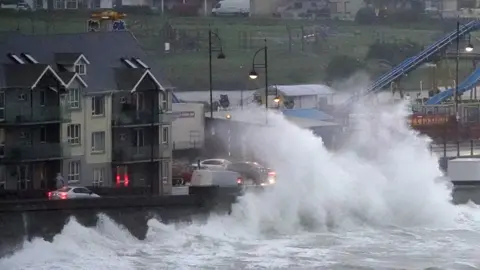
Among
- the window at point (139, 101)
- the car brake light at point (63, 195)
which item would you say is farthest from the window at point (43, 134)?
the car brake light at point (63, 195)

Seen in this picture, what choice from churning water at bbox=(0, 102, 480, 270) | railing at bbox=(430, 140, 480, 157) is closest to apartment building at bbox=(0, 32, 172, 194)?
churning water at bbox=(0, 102, 480, 270)

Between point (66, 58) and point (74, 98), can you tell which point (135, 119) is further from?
point (66, 58)

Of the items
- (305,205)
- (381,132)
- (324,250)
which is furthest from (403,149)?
(324,250)

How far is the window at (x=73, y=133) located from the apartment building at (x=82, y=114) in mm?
13

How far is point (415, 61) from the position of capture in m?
32.8

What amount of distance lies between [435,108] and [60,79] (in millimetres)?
11722

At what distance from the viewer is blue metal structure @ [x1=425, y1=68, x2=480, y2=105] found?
101ft

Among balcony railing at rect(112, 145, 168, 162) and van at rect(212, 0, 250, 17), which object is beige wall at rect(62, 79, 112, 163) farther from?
van at rect(212, 0, 250, 17)

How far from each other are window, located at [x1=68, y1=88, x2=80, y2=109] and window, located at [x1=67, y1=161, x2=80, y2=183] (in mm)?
761

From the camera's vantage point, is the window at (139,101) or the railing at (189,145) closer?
the window at (139,101)

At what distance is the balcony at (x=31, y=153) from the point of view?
62.7 feet

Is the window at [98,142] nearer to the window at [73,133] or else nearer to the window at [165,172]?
the window at [73,133]

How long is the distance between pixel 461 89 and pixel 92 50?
38.3 ft

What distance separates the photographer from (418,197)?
20.6 metres
